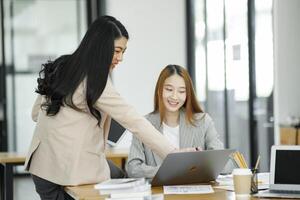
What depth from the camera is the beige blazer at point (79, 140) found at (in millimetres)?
2658

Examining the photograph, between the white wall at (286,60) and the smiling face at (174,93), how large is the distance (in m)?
2.74

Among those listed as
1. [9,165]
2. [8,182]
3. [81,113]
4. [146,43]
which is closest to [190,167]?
[81,113]

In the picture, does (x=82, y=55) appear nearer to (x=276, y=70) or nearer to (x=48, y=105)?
(x=48, y=105)

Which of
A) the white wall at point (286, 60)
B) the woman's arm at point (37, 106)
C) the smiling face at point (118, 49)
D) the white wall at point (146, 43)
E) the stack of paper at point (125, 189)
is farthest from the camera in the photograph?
the white wall at point (146, 43)

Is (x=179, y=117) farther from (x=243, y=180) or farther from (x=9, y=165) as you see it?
(x=9, y=165)

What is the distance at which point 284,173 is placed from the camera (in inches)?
99.0

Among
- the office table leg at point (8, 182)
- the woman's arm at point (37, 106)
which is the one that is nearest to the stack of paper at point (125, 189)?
the woman's arm at point (37, 106)

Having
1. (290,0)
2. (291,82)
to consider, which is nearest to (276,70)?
(291,82)

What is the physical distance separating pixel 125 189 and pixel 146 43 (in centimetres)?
548

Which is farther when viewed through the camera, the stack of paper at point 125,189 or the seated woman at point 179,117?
the seated woman at point 179,117

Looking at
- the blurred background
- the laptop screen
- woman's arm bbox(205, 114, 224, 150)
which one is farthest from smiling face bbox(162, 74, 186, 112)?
the blurred background

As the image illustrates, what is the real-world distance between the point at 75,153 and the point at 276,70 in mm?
3697

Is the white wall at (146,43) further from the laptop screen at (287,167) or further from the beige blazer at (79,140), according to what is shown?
the laptop screen at (287,167)

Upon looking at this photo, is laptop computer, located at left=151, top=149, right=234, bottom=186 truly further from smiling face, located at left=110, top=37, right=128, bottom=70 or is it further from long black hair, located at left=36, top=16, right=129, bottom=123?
smiling face, located at left=110, top=37, right=128, bottom=70
